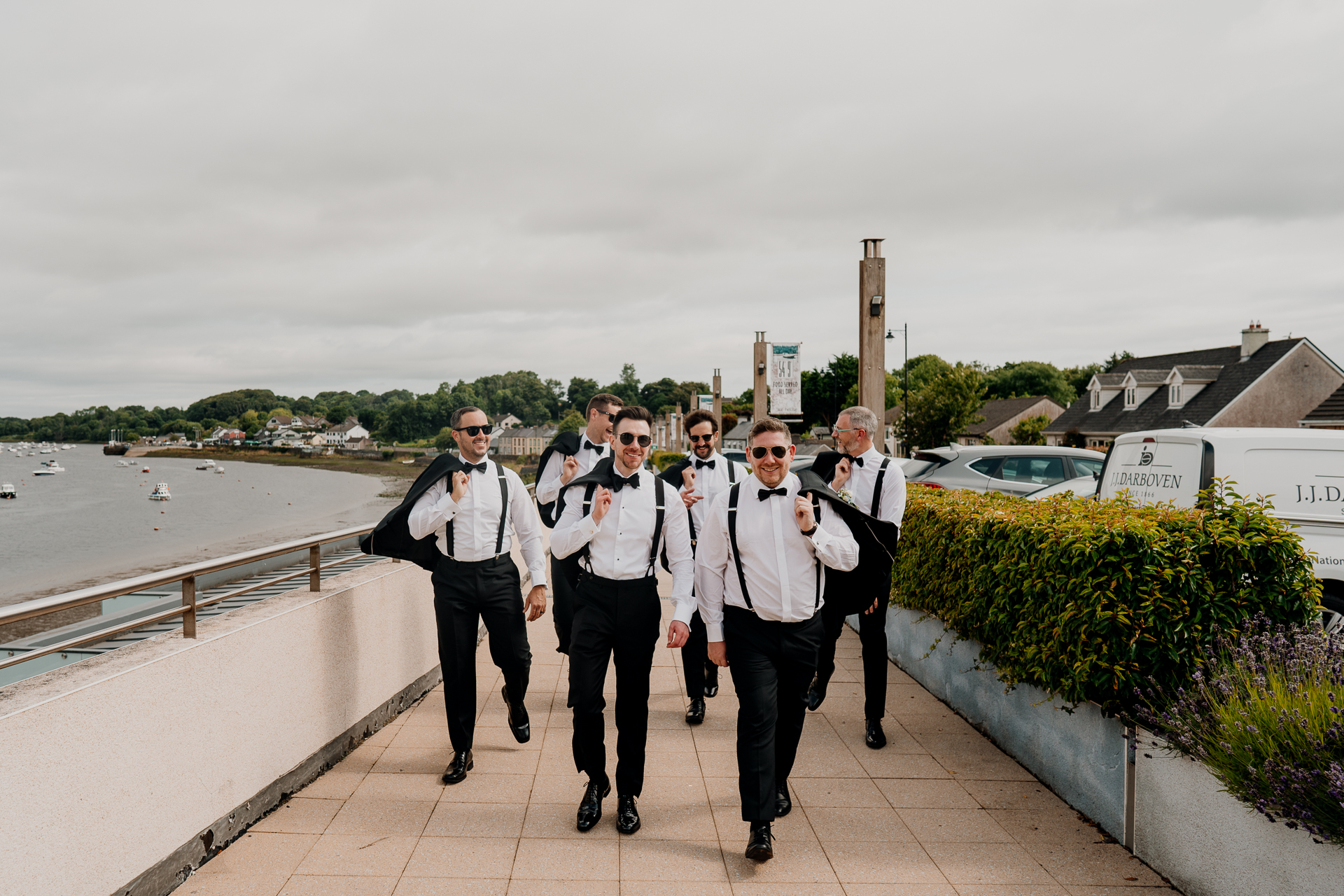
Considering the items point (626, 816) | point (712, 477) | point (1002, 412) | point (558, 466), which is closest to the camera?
point (626, 816)

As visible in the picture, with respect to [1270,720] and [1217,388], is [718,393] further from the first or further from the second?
[1270,720]

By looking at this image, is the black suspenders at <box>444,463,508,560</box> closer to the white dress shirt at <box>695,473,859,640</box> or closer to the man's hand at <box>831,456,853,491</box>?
the white dress shirt at <box>695,473,859,640</box>

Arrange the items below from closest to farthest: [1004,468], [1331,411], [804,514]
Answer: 1. [804,514]
2. [1004,468]
3. [1331,411]

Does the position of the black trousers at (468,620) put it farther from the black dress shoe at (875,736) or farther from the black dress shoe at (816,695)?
the black dress shoe at (875,736)

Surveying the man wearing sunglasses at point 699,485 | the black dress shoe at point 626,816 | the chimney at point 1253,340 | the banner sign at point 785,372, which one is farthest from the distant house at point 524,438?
the black dress shoe at point 626,816

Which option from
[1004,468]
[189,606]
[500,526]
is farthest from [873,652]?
[1004,468]

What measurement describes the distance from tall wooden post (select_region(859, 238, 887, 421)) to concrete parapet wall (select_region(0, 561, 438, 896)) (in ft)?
21.0

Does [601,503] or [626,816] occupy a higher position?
[601,503]

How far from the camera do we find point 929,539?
613 centimetres

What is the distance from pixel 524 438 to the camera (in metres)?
170

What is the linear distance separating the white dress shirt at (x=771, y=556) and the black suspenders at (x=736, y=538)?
1 centimetres

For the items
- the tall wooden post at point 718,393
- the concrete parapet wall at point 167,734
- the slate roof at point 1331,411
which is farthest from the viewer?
the tall wooden post at point 718,393

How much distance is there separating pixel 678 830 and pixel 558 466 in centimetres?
293

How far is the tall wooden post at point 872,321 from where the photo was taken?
9.66 meters
